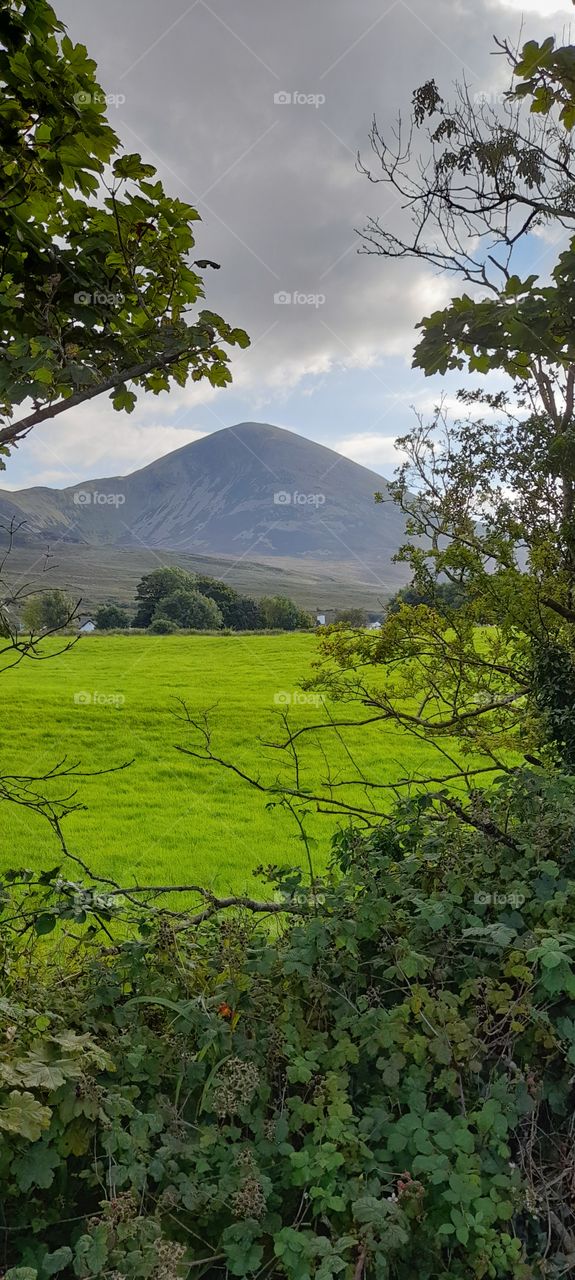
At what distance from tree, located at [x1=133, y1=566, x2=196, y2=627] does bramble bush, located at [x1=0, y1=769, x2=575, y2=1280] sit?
4110cm

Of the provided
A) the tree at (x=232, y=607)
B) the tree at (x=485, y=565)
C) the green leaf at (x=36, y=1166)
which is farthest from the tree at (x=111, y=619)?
the green leaf at (x=36, y=1166)

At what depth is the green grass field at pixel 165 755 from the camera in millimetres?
11180

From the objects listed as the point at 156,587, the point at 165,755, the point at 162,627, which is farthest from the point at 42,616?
the point at 156,587

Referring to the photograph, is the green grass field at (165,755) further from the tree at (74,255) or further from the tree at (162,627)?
the tree at (162,627)

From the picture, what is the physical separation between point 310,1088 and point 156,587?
43.0 metres

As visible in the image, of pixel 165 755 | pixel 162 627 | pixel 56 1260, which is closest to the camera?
pixel 56 1260

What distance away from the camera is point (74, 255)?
7.81ft

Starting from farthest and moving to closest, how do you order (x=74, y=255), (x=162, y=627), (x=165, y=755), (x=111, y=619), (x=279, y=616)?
(x=279, y=616) < (x=111, y=619) < (x=162, y=627) < (x=165, y=755) < (x=74, y=255)

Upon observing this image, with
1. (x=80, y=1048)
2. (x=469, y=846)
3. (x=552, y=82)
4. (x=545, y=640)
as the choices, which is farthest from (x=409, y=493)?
(x=80, y=1048)

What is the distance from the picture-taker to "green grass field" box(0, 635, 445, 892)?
11.2 m

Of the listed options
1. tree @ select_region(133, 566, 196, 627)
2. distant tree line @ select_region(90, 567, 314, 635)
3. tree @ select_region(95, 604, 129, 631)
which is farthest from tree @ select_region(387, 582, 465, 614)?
tree @ select_region(95, 604, 129, 631)

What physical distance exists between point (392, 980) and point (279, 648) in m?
33.3

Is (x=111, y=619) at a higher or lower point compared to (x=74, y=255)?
lower

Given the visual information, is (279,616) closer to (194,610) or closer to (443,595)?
(194,610)
